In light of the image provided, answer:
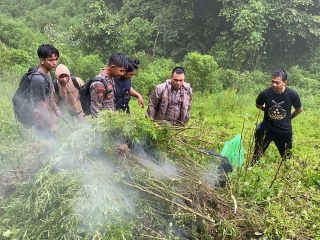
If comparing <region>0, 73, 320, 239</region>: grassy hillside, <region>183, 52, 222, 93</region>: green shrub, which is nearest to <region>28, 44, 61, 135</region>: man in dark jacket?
<region>0, 73, 320, 239</region>: grassy hillside

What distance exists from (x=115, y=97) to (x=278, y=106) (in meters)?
1.87

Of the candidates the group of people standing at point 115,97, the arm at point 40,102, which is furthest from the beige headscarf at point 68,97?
the arm at point 40,102

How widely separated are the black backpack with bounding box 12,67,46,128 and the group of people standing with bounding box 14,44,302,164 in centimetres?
4

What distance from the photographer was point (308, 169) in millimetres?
4191

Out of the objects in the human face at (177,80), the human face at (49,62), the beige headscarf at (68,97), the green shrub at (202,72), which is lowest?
the green shrub at (202,72)

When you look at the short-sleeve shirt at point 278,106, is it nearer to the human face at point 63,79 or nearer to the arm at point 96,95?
the arm at point 96,95

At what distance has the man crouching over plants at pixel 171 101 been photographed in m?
4.52

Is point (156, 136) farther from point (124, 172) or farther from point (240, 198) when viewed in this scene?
point (240, 198)

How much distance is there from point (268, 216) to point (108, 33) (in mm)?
9775

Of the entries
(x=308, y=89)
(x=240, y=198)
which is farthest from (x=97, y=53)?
(x=240, y=198)

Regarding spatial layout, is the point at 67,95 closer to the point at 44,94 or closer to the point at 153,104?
the point at 44,94

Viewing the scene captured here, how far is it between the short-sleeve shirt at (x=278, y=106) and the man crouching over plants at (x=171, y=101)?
0.90 meters

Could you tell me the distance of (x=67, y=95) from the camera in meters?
3.98

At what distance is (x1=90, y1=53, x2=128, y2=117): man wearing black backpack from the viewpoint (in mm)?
3752
